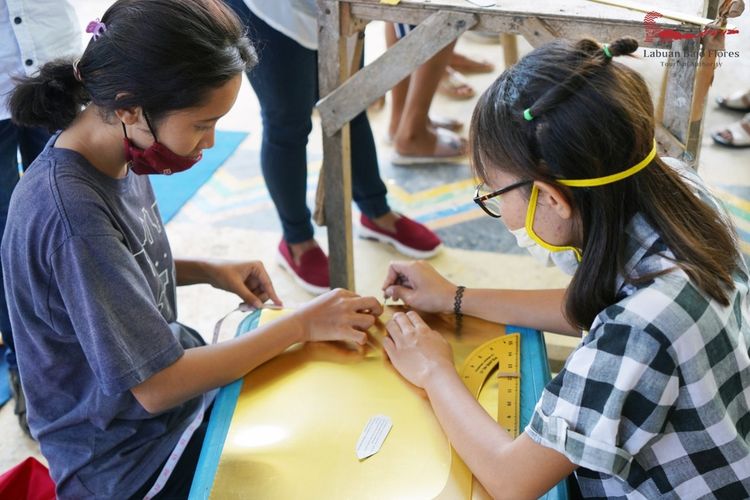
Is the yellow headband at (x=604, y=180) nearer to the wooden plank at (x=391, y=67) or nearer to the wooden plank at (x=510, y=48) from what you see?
the wooden plank at (x=391, y=67)

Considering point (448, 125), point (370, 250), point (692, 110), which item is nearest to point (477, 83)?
point (448, 125)

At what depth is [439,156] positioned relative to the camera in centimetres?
346

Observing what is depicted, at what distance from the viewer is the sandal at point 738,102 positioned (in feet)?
12.2

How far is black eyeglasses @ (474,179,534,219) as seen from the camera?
113 centimetres

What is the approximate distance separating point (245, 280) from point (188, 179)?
1.78 m

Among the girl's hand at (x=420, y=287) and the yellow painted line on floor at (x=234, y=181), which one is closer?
the girl's hand at (x=420, y=287)

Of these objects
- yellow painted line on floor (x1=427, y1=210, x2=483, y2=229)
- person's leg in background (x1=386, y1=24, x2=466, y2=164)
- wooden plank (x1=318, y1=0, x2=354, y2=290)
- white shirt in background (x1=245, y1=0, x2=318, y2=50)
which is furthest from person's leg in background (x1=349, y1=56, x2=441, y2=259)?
white shirt in background (x1=245, y1=0, x2=318, y2=50)

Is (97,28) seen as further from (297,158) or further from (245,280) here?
(297,158)

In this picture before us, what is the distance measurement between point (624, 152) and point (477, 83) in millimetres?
3220

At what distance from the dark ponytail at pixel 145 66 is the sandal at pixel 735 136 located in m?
2.74

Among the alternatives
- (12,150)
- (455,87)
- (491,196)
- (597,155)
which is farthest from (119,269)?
(455,87)

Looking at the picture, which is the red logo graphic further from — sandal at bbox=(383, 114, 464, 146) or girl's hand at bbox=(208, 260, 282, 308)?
sandal at bbox=(383, 114, 464, 146)

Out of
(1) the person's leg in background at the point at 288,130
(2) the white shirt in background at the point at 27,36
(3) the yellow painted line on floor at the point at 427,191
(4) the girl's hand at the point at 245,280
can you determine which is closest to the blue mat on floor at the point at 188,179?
(1) the person's leg in background at the point at 288,130

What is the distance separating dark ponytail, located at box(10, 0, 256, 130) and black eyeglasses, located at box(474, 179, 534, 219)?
0.48m
